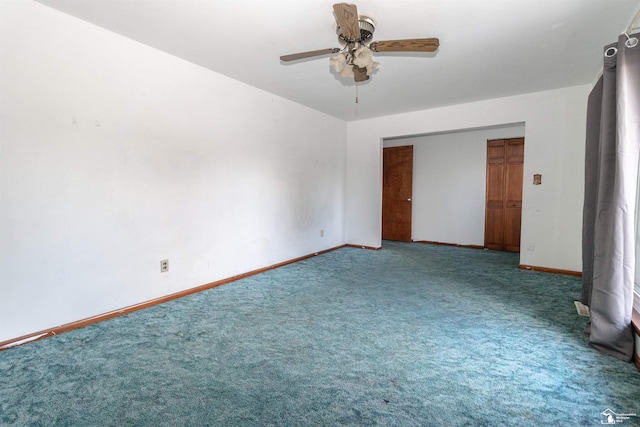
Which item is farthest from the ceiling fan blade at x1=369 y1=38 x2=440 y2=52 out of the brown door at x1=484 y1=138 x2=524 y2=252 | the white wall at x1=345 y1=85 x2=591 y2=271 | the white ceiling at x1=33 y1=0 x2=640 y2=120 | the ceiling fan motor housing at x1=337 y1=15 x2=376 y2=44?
the brown door at x1=484 y1=138 x2=524 y2=252

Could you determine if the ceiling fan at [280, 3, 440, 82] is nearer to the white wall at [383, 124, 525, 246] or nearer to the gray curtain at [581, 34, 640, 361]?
the gray curtain at [581, 34, 640, 361]

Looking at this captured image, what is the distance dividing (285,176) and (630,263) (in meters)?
3.62

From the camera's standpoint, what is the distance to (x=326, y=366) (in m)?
1.93

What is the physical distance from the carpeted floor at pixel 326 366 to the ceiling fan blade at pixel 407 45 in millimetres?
2057

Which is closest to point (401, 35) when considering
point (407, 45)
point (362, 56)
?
point (407, 45)

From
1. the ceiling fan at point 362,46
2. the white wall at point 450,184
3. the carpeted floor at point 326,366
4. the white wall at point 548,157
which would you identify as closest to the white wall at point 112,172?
the carpeted floor at point 326,366

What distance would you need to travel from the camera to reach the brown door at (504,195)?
18.1ft

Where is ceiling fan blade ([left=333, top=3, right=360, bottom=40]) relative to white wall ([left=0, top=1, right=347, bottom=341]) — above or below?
above

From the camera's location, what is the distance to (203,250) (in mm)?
3395

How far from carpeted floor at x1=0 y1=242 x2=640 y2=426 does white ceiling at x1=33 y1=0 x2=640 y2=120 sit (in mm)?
2370

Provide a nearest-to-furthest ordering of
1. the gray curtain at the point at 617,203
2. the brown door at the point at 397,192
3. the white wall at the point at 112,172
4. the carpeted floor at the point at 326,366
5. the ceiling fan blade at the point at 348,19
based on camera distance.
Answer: the carpeted floor at the point at 326,366
the ceiling fan blade at the point at 348,19
the gray curtain at the point at 617,203
the white wall at the point at 112,172
the brown door at the point at 397,192

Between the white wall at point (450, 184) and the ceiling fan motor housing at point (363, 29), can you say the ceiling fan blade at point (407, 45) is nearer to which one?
the ceiling fan motor housing at point (363, 29)

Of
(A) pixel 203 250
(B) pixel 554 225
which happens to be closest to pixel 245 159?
(A) pixel 203 250

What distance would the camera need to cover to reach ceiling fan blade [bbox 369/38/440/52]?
2.04 metres
